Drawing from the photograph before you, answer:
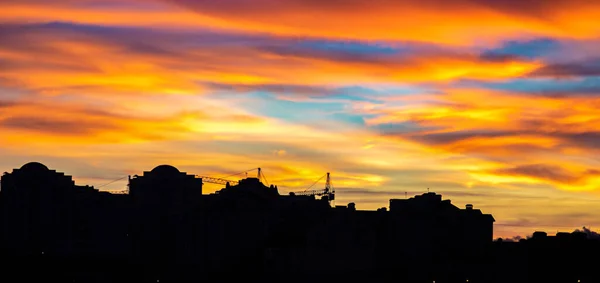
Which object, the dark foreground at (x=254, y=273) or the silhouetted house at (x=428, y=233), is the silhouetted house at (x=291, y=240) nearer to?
the silhouetted house at (x=428, y=233)

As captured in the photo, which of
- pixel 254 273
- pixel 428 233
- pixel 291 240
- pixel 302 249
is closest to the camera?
pixel 302 249

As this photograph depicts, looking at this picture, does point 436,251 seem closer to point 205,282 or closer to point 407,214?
point 407,214

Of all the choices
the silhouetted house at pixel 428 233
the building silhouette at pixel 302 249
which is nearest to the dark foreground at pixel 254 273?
the building silhouette at pixel 302 249

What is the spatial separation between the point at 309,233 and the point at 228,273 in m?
13.5

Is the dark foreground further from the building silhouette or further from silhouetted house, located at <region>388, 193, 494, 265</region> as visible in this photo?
silhouetted house, located at <region>388, 193, 494, 265</region>

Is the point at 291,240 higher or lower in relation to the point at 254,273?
higher

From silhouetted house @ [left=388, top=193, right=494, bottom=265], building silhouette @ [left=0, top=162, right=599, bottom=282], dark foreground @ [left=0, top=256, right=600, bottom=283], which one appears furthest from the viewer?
silhouetted house @ [left=388, top=193, right=494, bottom=265]

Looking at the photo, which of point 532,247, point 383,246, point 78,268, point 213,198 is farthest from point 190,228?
point 532,247

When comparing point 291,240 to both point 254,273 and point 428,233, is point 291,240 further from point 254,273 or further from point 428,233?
point 428,233

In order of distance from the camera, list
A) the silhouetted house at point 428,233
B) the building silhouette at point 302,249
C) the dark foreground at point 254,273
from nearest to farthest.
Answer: the dark foreground at point 254,273, the building silhouette at point 302,249, the silhouetted house at point 428,233

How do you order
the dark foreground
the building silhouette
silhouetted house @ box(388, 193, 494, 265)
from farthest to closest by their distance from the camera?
1. silhouetted house @ box(388, 193, 494, 265)
2. the building silhouette
3. the dark foreground

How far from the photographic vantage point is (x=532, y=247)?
603 feet

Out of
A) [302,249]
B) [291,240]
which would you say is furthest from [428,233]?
[302,249]


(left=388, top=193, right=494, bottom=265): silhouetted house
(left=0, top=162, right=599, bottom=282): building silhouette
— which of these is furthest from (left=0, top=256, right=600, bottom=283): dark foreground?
(left=388, top=193, right=494, bottom=265): silhouetted house
